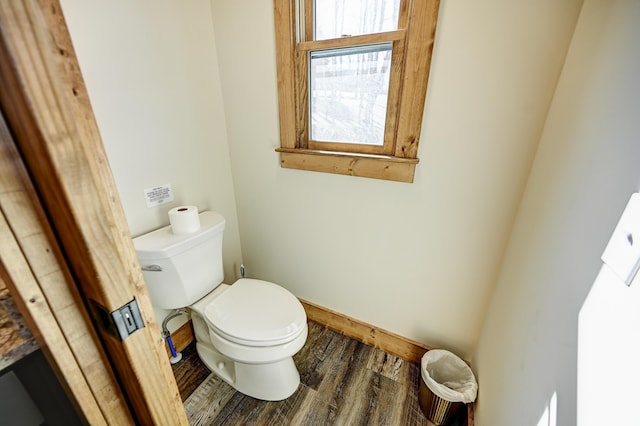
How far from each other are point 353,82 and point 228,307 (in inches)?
47.5

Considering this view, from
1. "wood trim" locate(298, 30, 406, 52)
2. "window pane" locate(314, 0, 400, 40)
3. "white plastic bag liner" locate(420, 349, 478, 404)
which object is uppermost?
"window pane" locate(314, 0, 400, 40)

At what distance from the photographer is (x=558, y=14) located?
794 mm

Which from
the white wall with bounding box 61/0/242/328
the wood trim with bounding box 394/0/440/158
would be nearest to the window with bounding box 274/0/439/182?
the wood trim with bounding box 394/0/440/158

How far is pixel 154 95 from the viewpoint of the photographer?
114 centimetres

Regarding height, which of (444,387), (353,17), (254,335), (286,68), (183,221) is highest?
(353,17)

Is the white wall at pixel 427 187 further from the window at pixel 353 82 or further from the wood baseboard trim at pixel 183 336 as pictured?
the wood baseboard trim at pixel 183 336

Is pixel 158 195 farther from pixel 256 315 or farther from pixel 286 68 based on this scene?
pixel 286 68

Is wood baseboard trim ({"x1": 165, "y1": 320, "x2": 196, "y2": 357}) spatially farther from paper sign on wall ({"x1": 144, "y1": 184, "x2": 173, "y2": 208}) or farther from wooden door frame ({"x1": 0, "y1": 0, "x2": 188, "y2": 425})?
wooden door frame ({"x1": 0, "y1": 0, "x2": 188, "y2": 425})

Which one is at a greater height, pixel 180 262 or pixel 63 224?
pixel 63 224

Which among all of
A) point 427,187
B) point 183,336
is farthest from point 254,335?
point 427,187

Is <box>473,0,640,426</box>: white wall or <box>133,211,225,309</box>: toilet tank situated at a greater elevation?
<box>473,0,640,426</box>: white wall

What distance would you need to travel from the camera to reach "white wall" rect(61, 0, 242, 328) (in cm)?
96

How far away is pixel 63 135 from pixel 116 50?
1.01 meters

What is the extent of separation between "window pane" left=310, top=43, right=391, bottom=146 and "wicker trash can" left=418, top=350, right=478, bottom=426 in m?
1.08
